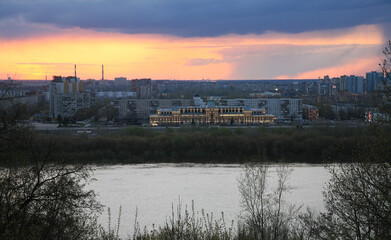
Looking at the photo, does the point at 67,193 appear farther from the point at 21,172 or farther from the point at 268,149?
the point at 268,149

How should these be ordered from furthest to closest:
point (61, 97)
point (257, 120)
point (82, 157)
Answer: point (61, 97) < point (257, 120) < point (82, 157)

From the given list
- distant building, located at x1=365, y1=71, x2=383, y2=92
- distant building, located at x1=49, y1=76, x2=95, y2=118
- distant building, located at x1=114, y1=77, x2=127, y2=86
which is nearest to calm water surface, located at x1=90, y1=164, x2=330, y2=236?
distant building, located at x1=365, y1=71, x2=383, y2=92

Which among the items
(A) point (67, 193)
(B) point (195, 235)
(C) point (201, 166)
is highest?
(A) point (67, 193)

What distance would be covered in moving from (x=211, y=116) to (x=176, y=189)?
1736 centimetres

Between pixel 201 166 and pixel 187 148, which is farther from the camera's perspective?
pixel 187 148

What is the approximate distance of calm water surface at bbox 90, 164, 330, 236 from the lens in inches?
295

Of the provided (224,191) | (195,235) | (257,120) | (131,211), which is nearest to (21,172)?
(195,235)

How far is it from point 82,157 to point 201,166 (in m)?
3.10

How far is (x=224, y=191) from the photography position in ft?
29.0

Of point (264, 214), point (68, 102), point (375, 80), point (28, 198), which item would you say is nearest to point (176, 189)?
point (264, 214)

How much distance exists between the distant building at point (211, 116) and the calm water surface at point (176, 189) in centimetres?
1327

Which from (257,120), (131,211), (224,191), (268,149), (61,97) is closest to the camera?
(131,211)

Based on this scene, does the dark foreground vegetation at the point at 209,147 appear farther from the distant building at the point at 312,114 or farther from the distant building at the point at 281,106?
the distant building at the point at 281,106

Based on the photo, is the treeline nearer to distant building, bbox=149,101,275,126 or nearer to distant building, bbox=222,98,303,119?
distant building, bbox=149,101,275,126
